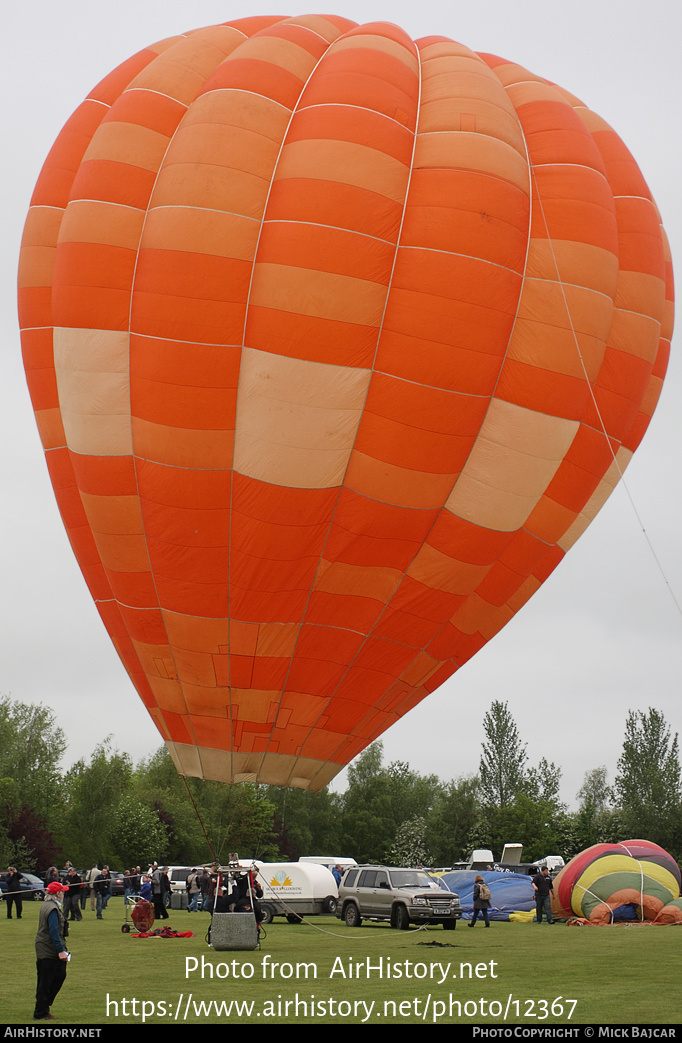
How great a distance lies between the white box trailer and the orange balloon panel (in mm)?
11326

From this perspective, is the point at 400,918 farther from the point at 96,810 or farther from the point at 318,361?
the point at 96,810

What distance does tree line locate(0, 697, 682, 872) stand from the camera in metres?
46.7

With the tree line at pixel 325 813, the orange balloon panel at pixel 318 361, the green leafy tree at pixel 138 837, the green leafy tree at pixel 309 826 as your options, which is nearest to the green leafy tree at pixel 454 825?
the tree line at pixel 325 813

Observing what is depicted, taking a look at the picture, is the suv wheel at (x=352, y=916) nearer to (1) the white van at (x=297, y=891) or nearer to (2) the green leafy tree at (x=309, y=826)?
(1) the white van at (x=297, y=891)

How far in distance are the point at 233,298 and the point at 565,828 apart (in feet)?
137

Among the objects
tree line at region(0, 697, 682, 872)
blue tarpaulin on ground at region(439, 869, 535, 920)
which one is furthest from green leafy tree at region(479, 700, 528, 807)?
blue tarpaulin on ground at region(439, 869, 535, 920)

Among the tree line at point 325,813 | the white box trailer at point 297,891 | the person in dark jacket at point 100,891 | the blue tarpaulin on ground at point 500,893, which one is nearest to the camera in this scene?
the white box trailer at point 297,891

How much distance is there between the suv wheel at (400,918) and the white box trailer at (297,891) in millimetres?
3238

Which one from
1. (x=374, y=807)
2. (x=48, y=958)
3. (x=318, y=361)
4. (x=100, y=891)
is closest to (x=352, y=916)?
(x=100, y=891)

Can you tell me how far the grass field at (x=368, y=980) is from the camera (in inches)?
372

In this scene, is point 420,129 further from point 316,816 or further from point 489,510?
point 316,816

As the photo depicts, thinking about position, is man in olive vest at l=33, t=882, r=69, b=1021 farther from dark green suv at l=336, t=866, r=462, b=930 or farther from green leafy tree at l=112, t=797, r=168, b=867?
green leafy tree at l=112, t=797, r=168, b=867

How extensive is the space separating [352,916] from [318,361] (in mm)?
13061
